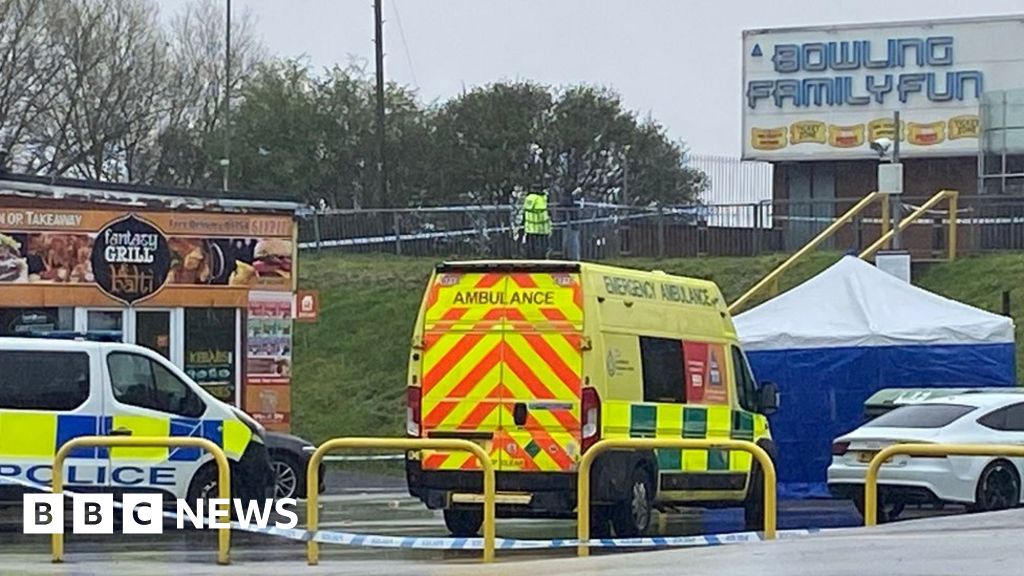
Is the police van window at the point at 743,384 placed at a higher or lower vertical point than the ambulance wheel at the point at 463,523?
higher

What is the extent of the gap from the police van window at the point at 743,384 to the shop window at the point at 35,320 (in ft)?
33.5

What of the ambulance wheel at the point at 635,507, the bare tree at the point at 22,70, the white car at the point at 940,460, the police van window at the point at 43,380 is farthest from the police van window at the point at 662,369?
the bare tree at the point at 22,70

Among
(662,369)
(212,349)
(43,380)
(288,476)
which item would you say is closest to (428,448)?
(662,369)

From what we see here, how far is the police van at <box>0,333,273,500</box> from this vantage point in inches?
681

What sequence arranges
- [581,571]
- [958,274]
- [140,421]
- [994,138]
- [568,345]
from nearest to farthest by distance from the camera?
[581,571] → [568,345] → [140,421] → [958,274] → [994,138]

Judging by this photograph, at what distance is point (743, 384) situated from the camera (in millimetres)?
18938

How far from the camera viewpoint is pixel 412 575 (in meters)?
12.3

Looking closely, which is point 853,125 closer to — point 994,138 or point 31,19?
point 994,138

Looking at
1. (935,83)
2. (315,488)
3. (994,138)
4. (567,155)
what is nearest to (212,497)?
(315,488)

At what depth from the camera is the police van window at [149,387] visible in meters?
17.9

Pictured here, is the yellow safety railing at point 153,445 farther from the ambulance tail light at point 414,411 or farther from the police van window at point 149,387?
the police van window at point 149,387

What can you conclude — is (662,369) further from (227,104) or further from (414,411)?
(227,104)

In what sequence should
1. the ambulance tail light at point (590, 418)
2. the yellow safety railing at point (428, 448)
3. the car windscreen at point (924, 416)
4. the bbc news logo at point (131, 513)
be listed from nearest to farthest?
the yellow safety railing at point (428, 448)
the ambulance tail light at point (590, 418)
the bbc news logo at point (131, 513)
the car windscreen at point (924, 416)

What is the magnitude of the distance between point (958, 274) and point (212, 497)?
64.6 feet
